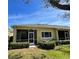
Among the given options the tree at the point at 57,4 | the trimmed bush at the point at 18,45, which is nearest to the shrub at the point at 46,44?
the trimmed bush at the point at 18,45

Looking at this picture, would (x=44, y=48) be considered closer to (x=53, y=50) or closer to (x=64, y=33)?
(x=53, y=50)

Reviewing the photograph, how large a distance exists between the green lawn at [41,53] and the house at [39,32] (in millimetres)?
106

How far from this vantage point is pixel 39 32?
253 centimetres

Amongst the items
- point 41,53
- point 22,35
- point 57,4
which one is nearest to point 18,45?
point 22,35

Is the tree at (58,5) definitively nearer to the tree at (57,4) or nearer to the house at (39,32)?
the tree at (57,4)

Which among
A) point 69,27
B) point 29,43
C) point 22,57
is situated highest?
point 69,27

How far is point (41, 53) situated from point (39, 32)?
0.77 feet

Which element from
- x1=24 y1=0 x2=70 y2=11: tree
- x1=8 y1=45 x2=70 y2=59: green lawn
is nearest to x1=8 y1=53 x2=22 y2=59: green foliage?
x1=8 y1=45 x2=70 y2=59: green lawn

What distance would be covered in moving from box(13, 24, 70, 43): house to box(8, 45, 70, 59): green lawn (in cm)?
11

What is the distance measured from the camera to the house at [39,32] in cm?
251

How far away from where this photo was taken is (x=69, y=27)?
8.38 feet

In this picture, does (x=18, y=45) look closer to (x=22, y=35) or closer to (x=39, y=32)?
(x=22, y=35)
